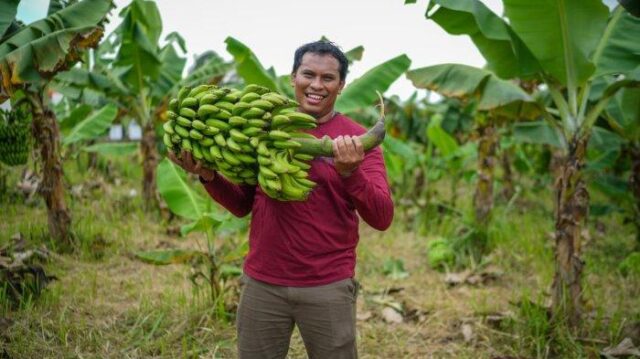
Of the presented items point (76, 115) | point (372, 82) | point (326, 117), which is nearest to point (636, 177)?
point (372, 82)

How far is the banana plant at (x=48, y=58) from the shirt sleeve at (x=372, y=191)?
231 cm

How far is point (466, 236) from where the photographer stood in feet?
18.6

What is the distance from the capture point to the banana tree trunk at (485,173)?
5.84 m

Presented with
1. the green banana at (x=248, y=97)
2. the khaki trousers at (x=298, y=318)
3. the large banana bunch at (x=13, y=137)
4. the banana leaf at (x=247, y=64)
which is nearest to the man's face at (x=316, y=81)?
the green banana at (x=248, y=97)

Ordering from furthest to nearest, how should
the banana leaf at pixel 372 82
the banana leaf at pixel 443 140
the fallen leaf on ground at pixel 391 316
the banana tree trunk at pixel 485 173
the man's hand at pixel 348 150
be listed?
the banana leaf at pixel 443 140 → the banana tree trunk at pixel 485 173 → the banana leaf at pixel 372 82 → the fallen leaf on ground at pixel 391 316 → the man's hand at pixel 348 150

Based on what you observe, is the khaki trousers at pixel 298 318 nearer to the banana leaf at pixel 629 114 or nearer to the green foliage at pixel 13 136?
the green foliage at pixel 13 136

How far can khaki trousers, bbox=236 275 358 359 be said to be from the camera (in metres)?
2.17

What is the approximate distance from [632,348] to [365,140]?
254 centimetres

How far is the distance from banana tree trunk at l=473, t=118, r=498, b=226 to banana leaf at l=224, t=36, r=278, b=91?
270 cm

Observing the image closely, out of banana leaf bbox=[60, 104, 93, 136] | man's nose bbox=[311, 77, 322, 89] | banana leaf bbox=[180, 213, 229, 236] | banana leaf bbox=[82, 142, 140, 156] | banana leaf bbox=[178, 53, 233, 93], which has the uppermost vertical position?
banana leaf bbox=[178, 53, 233, 93]

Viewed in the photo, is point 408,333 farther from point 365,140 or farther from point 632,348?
point 365,140

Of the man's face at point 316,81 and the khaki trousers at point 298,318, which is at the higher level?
the man's face at point 316,81

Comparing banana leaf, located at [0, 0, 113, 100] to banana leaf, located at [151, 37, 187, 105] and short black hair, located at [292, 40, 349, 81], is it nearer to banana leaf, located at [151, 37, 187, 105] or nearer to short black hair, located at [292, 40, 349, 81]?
short black hair, located at [292, 40, 349, 81]

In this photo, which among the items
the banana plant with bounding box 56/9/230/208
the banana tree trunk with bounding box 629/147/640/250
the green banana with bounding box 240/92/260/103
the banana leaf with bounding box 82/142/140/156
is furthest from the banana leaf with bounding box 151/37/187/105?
the banana tree trunk with bounding box 629/147/640/250
